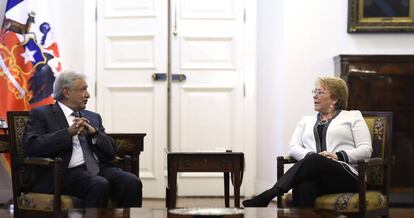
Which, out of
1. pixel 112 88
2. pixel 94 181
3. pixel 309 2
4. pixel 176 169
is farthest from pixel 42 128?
pixel 309 2

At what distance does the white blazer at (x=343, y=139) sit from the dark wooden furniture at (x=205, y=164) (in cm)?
35

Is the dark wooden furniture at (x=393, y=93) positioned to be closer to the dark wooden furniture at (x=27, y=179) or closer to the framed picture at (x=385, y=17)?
the framed picture at (x=385, y=17)

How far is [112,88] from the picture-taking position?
19.8ft

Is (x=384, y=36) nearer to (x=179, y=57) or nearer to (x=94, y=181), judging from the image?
(x=179, y=57)

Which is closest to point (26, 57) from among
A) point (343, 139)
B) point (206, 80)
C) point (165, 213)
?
point (206, 80)

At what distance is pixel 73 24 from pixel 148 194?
163 cm

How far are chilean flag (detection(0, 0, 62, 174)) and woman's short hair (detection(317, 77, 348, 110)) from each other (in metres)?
Answer: 2.39

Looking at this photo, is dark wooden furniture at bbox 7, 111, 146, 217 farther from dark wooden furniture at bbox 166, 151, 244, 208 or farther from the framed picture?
the framed picture

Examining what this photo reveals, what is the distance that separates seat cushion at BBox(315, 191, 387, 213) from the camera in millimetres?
3615

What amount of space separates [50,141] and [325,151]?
5.13 ft

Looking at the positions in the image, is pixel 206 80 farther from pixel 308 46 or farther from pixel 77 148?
pixel 77 148

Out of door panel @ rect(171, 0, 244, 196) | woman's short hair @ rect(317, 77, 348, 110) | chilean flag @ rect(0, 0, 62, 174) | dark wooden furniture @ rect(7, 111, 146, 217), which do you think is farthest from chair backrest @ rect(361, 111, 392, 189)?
chilean flag @ rect(0, 0, 62, 174)

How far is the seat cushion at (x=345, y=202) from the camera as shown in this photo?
3.62m

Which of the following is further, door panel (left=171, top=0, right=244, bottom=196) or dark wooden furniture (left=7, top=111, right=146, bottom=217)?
door panel (left=171, top=0, right=244, bottom=196)
